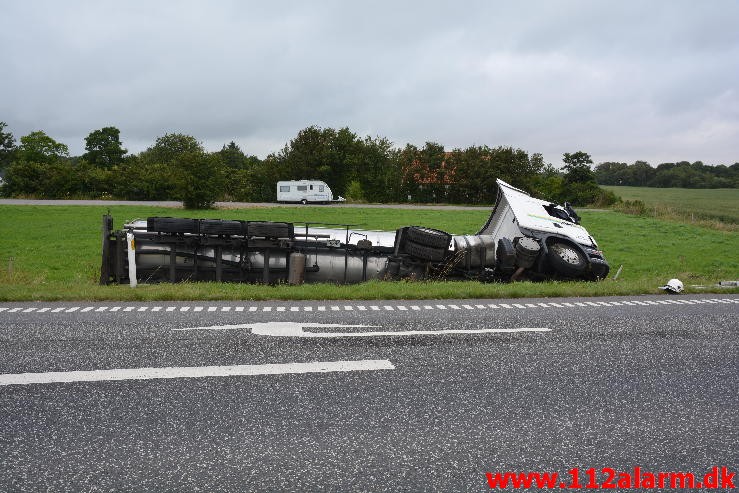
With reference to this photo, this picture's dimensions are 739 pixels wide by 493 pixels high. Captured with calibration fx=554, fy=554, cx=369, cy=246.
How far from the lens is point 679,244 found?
2469 cm

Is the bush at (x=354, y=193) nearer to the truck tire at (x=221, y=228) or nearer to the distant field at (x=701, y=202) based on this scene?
the distant field at (x=701, y=202)

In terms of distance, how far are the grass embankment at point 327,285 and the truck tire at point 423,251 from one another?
0.75 metres

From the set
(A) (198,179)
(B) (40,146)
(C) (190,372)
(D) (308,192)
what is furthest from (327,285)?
(B) (40,146)

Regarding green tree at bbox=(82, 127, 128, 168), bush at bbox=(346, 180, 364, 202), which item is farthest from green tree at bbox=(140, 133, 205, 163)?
bush at bbox=(346, 180, 364, 202)

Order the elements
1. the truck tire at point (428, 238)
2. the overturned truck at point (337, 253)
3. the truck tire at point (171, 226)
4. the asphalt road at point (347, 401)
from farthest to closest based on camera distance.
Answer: the truck tire at point (428, 238)
the overturned truck at point (337, 253)
the truck tire at point (171, 226)
the asphalt road at point (347, 401)

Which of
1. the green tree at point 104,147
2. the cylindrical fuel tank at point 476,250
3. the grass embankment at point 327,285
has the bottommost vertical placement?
the grass embankment at point 327,285

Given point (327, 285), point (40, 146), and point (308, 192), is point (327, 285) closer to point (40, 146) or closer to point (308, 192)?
point (308, 192)

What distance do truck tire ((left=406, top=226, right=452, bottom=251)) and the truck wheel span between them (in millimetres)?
2300

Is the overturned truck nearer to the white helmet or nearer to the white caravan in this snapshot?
the white helmet

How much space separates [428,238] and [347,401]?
24.1ft

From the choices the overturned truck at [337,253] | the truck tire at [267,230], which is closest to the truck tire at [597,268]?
the overturned truck at [337,253]

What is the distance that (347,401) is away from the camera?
4137 mm

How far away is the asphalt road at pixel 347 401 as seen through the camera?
3.22m

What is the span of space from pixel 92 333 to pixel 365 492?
426cm
